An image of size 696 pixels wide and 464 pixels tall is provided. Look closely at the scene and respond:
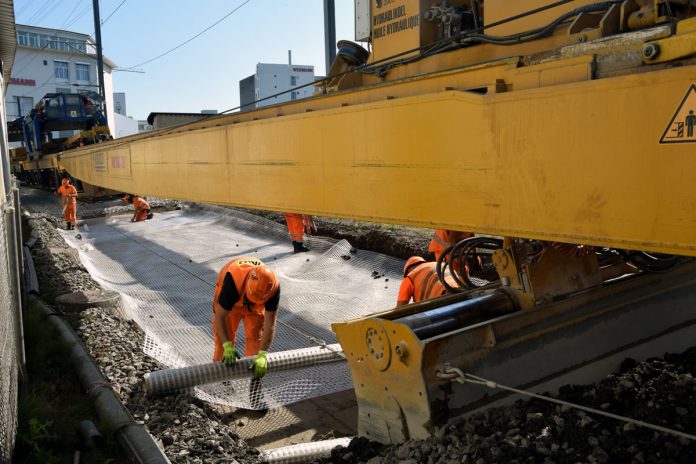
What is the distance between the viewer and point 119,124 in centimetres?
5928

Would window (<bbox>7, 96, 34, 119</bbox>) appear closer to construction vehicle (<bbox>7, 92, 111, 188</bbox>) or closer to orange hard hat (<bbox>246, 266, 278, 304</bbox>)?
A: construction vehicle (<bbox>7, 92, 111, 188</bbox>)

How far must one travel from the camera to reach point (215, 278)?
9609 mm

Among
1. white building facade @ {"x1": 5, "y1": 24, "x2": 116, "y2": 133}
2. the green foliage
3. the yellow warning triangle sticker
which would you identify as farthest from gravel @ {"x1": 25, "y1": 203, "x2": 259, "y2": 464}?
white building facade @ {"x1": 5, "y1": 24, "x2": 116, "y2": 133}

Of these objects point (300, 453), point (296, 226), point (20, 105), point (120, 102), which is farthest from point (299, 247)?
point (120, 102)

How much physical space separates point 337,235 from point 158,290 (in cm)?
415

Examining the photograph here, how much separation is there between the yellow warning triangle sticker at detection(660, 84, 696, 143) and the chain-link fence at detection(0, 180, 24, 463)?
9.09 feet

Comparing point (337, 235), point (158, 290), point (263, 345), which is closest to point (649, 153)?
point (263, 345)

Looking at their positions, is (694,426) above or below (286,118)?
below

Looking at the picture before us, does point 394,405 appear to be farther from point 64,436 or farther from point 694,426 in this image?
point 64,436

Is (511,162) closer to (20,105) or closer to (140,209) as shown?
(140,209)

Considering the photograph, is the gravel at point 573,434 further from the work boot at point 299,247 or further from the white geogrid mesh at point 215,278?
the work boot at point 299,247

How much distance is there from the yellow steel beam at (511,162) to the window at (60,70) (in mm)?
58427

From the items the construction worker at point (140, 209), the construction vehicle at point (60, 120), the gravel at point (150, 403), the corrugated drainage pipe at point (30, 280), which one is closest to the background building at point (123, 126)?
the construction vehicle at point (60, 120)

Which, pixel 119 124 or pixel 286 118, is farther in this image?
pixel 119 124
